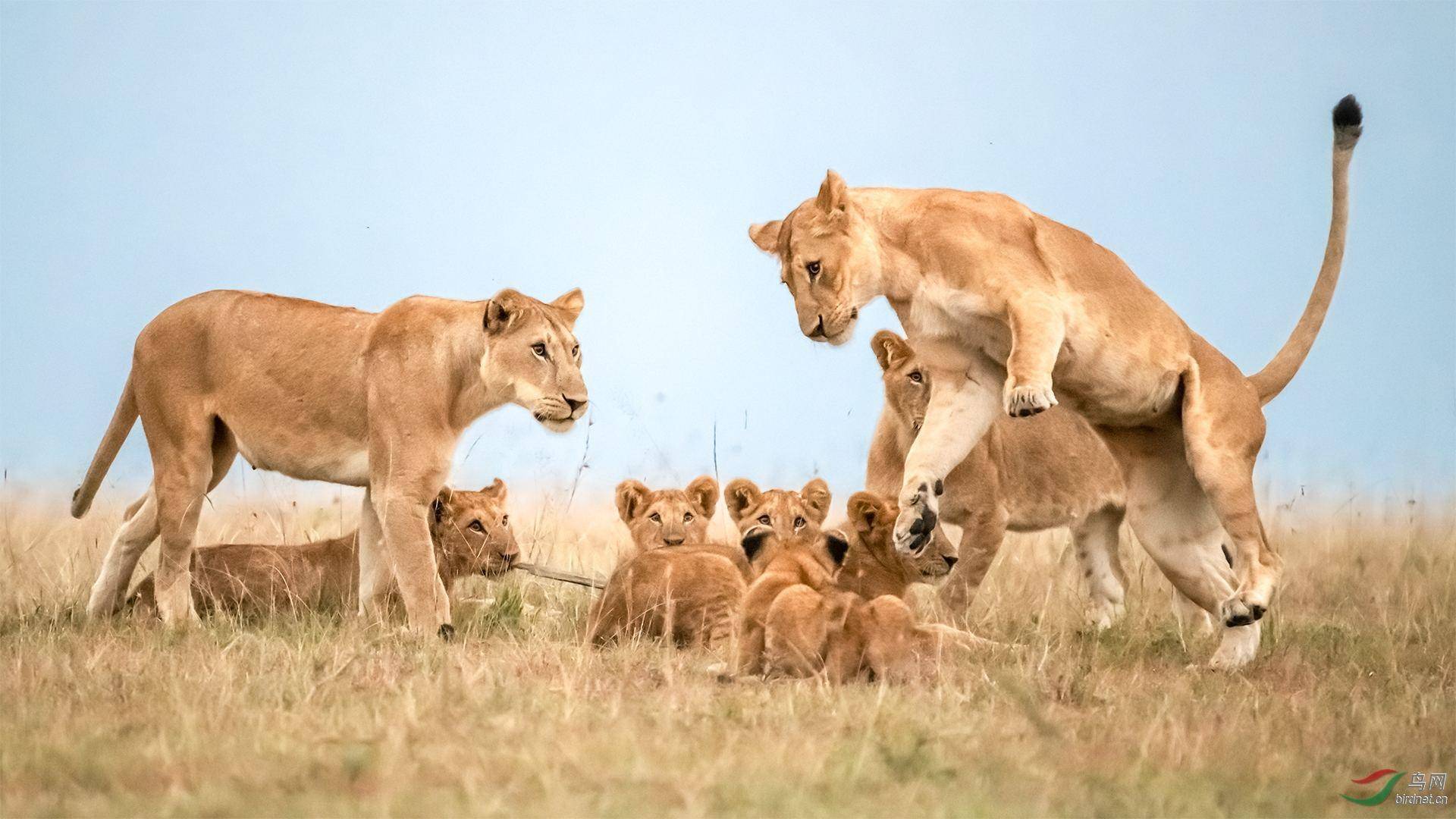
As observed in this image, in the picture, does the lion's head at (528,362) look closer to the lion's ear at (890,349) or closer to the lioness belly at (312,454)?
the lioness belly at (312,454)

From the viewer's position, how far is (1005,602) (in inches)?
350

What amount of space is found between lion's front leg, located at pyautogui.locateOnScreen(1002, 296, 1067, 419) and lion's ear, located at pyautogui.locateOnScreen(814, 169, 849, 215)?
81 centimetres

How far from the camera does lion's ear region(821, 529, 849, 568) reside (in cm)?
620

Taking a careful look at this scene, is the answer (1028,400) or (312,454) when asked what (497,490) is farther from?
(1028,400)

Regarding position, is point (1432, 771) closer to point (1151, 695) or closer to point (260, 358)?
point (1151, 695)

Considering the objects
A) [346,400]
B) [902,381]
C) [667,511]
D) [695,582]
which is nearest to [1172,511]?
[902,381]

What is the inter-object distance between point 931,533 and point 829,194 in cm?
139

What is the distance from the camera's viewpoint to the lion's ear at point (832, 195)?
6680mm

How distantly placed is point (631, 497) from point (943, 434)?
2.00m

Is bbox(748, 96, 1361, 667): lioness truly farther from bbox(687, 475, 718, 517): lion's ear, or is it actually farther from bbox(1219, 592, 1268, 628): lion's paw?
bbox(687, 475, 718, 517): lion's ear

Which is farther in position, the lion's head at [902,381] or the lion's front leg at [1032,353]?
the lion's head at [902,381]

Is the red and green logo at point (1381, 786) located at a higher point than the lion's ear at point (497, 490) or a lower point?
lower

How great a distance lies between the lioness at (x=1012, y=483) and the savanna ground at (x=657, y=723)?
1.50 feet

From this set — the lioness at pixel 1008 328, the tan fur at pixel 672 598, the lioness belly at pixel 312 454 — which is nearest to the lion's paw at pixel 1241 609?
the lioness at pixel 1008 328
